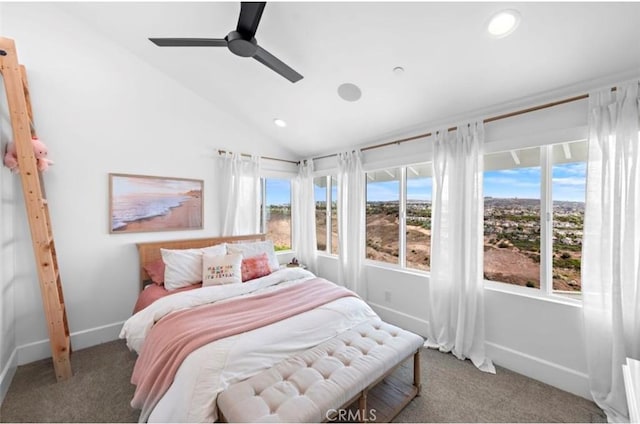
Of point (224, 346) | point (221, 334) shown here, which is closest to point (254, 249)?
point (221, 334)

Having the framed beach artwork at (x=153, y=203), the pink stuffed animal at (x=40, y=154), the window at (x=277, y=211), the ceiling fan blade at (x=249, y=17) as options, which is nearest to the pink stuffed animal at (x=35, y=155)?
the pink stuffed animal at (x=40, y=154)

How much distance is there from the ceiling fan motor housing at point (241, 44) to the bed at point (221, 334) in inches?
72.4

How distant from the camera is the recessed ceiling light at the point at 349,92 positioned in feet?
8.38

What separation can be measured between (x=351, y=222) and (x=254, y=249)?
1.32m

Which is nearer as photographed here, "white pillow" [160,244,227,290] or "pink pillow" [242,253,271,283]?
"white pillow" [160,244,227,290]

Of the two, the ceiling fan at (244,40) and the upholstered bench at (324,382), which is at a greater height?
the ceiling fan at (244,40)

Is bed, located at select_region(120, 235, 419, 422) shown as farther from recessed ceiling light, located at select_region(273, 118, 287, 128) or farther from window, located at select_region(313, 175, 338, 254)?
recessed ceiling light, located at select_region(273, 118, 287, 128)

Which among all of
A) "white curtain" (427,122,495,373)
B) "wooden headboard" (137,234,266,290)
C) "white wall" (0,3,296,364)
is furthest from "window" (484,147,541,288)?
"white wall" (0,3,296,364)

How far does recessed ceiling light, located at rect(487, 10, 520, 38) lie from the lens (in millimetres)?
1629

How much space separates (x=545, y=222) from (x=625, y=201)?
513 millimetres

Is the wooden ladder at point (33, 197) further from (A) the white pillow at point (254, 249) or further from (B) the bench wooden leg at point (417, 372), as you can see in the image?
(B) the bench wooden leg at point (417, 372)

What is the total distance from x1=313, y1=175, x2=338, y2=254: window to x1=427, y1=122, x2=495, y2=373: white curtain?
A: 5.52 ft

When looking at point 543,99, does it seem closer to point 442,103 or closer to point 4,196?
point 442,103

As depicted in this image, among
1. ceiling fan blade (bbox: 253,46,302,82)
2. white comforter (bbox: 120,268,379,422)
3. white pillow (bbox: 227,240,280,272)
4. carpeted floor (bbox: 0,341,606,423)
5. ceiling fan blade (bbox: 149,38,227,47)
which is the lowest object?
carpeted floor (bbox: 0,341,606,423)
